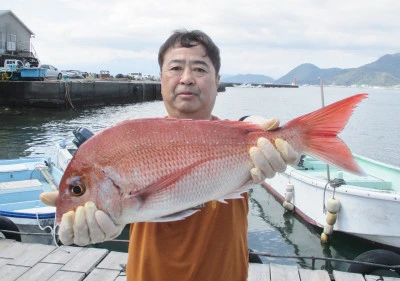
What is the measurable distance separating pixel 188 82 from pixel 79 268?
320 centimetres

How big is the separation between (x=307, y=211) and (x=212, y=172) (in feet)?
26.7

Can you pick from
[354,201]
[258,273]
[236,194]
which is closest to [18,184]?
[258,273]

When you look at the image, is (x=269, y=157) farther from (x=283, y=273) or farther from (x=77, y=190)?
(x=283, y=273)

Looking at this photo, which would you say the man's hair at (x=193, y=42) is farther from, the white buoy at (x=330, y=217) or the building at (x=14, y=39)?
the building at (x=14, y=39)

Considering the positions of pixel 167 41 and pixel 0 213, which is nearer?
pixel 167 41

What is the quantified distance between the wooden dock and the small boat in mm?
346

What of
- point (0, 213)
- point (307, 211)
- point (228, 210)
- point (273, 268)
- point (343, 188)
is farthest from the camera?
point (307, 211)

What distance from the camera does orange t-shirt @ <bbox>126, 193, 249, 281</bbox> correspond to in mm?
2193

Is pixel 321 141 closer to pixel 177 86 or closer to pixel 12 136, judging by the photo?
pixel 177 86

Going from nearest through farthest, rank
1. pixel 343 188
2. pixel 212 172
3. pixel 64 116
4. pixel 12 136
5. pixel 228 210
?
pixel 212 172
pixel 228 210
pixel 343 188
pixel 12 136
pixel 64 116

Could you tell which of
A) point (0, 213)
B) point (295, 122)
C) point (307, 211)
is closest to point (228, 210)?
point (295, 122)

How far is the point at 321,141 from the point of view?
6.86ft

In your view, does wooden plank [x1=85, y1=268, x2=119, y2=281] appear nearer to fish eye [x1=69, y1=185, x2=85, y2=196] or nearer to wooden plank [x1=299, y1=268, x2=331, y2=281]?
wooden plank [x1=299, y1=268, x2=331, y2=281]

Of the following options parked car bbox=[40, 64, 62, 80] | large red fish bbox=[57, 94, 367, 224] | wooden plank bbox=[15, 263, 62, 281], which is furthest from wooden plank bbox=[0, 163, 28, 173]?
parked car bbox=[40, 64, 62, 80]
